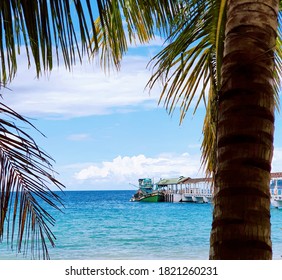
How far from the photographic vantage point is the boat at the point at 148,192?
37.4 metres

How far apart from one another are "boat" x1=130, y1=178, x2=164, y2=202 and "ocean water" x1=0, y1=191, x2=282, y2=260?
0.79m

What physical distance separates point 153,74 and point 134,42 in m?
0.31

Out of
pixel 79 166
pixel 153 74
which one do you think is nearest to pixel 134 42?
pixel 153 74

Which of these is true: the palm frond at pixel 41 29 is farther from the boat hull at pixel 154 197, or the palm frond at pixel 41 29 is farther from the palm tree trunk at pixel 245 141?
the boat hull at pixel 154 197

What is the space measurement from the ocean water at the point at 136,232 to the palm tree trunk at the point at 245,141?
48.4ft

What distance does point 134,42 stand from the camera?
3.53m

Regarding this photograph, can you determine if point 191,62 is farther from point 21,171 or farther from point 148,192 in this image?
point 148,192

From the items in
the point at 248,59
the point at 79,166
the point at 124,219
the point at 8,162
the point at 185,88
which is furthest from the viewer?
the point at 79,166

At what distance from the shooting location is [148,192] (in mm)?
39250

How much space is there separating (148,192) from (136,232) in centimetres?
1285

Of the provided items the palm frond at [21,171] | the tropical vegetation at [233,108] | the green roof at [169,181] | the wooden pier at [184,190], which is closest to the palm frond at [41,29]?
the tropical vegetation at [233,108]

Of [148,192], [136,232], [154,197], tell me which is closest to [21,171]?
[136,232]

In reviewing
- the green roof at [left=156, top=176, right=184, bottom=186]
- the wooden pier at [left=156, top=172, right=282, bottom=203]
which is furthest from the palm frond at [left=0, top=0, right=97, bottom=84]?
the green roof at [left=156, top=176, right=184, bottom=186]

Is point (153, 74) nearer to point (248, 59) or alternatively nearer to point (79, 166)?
point (248, 59)
